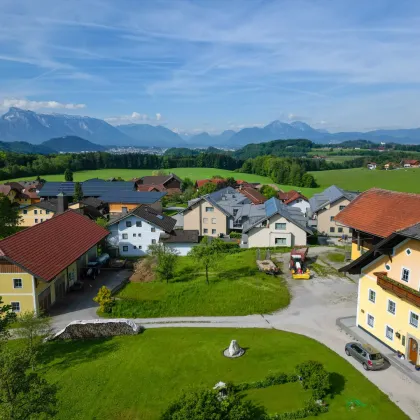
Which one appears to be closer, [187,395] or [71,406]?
[187,395]

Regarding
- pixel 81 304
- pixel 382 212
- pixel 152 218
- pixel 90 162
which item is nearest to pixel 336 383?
pixel 382 212

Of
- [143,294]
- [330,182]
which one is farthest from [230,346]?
[330,182]

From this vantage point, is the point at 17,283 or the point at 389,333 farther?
the point at 17,283

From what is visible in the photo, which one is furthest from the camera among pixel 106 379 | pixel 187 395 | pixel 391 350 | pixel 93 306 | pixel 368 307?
pixel 93 306

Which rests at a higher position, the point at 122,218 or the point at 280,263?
the point at 122,218

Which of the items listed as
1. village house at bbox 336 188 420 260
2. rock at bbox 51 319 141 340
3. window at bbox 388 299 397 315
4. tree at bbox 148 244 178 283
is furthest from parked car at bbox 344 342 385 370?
tree at bbox 148 244 178 283

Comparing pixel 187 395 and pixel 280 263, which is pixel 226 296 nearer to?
pixel 280 263

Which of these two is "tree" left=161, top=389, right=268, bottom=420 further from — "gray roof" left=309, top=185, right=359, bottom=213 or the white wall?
"gray roof" left=309, top=185, right=359, bottom=213

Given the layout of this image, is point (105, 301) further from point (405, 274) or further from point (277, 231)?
point (277, 231)
